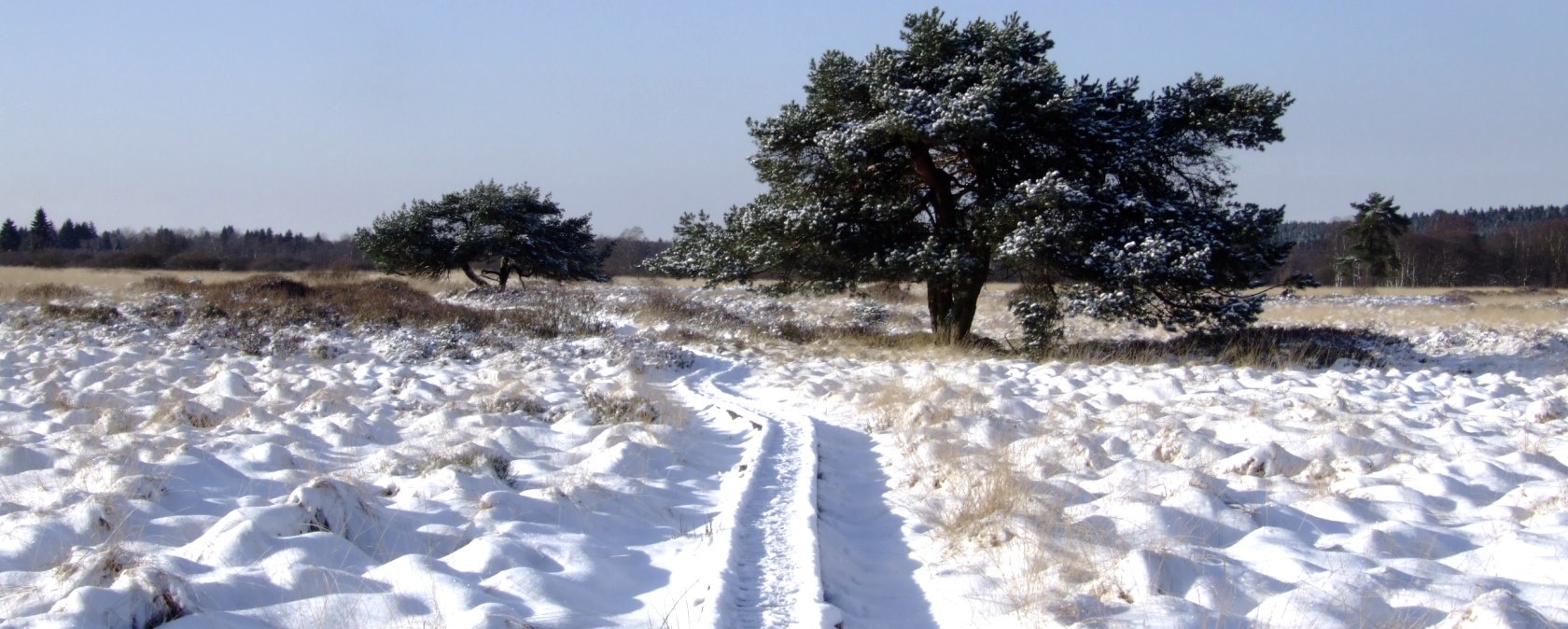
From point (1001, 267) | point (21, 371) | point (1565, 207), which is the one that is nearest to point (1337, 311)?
point (1001, 267)

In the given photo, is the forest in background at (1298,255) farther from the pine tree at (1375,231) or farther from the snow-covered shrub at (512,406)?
the snow-covered shrub at (512,406)

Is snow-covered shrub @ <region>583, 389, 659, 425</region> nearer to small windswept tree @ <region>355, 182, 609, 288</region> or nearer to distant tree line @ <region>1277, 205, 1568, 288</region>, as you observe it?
small windswept tree @ <region>355, 182, 609, 288</region>

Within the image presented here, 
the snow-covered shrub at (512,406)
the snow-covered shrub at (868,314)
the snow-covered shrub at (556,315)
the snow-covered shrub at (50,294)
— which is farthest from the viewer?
the snow-covered shrub at (868,314)

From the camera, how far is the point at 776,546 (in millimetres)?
4895

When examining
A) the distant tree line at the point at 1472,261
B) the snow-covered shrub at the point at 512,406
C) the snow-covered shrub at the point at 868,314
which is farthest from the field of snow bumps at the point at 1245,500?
the distant tree line at the point at 1472,261

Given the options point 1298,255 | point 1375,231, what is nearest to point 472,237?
point 1375,231

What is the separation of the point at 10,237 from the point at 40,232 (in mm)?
4842

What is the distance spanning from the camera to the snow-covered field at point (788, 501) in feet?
12.9

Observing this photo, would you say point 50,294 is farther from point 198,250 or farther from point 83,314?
point 198,250

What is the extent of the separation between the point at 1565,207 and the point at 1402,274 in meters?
69.0

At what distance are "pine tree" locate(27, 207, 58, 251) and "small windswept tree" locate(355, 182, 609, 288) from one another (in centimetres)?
6932

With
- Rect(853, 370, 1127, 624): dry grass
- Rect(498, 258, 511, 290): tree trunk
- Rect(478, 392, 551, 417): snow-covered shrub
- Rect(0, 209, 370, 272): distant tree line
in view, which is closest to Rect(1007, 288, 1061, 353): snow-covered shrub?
Rect(853, 370, 1127, 624): dry grass

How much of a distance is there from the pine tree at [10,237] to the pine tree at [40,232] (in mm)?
Result: 758

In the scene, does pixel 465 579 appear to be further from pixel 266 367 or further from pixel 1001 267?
pixel 1001 267
